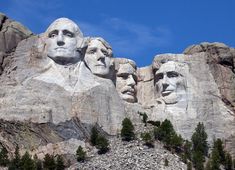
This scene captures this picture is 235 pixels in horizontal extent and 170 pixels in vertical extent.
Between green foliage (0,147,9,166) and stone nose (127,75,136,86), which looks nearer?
green foliage (0,147,9,166)

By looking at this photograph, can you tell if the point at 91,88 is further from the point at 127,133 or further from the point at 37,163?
the point at 37,163

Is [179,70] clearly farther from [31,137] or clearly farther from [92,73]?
[31,137]

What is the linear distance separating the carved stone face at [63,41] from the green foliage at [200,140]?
431 centimetres

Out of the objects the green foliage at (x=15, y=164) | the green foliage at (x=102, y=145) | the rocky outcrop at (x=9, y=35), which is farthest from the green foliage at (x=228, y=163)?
the rocky outcrop at (x=9, y=35)

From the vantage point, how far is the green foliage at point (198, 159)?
3825 centimetres

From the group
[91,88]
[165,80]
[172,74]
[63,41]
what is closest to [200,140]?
[165,80]

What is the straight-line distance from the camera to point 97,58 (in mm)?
41062

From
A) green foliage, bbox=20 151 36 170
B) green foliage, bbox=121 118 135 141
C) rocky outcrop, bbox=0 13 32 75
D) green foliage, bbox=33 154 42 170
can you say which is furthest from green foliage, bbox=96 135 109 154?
rocky outcrop, bbox=0 13 32 75

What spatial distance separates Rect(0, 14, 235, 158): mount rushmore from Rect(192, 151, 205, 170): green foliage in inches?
66.0

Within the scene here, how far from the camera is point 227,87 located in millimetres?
42062

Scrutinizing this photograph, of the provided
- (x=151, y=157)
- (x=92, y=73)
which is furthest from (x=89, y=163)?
(x=92, y=73)

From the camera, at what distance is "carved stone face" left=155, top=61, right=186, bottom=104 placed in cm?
4144

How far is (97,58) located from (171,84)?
2.54m

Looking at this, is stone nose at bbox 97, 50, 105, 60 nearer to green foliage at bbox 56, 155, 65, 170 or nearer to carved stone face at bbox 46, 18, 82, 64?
carved stone face at bbox 46, 18, 82, 64
